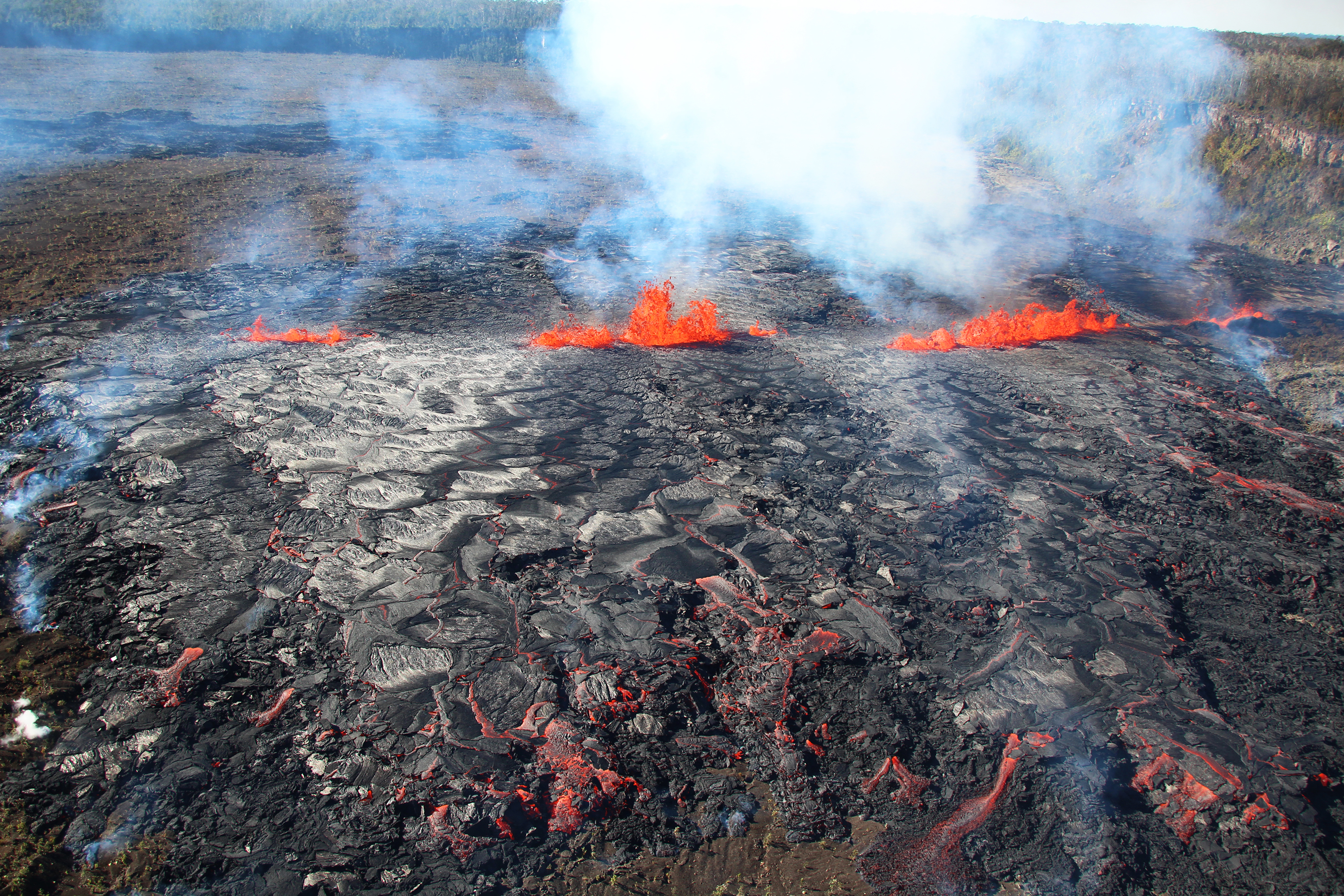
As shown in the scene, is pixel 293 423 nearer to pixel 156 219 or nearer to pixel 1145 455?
pixel 1145 455

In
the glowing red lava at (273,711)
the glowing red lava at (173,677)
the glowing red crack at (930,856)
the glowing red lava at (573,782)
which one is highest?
the glowing red lava at (173,677)

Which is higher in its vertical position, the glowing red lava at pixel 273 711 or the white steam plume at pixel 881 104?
the white steam plume at pixel 881 104

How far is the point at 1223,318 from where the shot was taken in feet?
31.9

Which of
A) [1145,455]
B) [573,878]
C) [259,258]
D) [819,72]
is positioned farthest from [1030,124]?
[573,878]

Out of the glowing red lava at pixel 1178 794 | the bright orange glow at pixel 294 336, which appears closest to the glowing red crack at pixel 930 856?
the glowing red lava at pixel 1178 794

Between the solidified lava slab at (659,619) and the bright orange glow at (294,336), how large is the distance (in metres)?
0.26

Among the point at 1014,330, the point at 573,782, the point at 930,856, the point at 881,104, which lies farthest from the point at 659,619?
the point at 881,104

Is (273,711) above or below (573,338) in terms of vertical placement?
below

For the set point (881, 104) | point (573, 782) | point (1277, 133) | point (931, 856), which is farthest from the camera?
point (881, 104)

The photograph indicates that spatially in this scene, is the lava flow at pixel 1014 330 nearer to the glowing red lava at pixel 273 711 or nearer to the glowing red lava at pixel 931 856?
the glowing red lava at pixel 931 856

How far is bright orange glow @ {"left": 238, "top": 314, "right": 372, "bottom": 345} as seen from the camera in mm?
7195

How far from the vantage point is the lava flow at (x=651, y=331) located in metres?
7.76

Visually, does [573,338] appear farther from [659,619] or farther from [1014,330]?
[1014,330]

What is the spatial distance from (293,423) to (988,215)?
14350 mm
